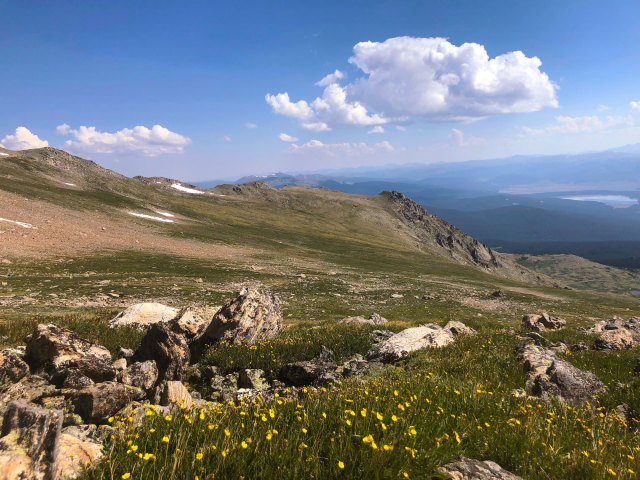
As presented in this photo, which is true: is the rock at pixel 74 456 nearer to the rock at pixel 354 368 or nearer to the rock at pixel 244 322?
the rock at pixel 354 368

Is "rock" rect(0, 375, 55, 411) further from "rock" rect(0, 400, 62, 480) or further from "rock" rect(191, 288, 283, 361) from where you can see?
"rock" rect(191, 288, 283, 361)

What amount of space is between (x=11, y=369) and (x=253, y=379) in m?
5.87

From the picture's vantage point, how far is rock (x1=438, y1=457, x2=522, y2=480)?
439 cm

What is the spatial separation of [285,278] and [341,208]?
444ft

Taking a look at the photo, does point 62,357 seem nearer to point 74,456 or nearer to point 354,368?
point 74,456

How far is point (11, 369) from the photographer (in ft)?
29.7

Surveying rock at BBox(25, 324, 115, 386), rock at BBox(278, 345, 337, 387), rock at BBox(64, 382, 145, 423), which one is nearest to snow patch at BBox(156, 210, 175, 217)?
rock at BBox(25, 324, 115, 386)

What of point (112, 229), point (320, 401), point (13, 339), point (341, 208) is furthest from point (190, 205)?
point (320, 401)

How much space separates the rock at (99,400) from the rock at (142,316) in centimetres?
1033

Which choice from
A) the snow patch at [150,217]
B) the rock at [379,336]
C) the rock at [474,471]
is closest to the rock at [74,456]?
the rock at [474,471]

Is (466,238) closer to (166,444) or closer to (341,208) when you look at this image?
(341,208)

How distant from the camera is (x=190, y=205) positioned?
126 m

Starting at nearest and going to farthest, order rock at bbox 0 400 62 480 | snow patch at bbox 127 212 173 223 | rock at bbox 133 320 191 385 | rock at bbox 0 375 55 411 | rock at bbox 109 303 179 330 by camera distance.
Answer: rock at bbox 0 400 62 480 < rock at bbox 0 375 55 411 < rock at bbox 133 320 191 385 < rock at bbox 109 303 179 330 < snow patch at bbox 127 212 173 223

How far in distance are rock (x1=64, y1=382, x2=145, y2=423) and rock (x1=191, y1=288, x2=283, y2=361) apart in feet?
23.9
